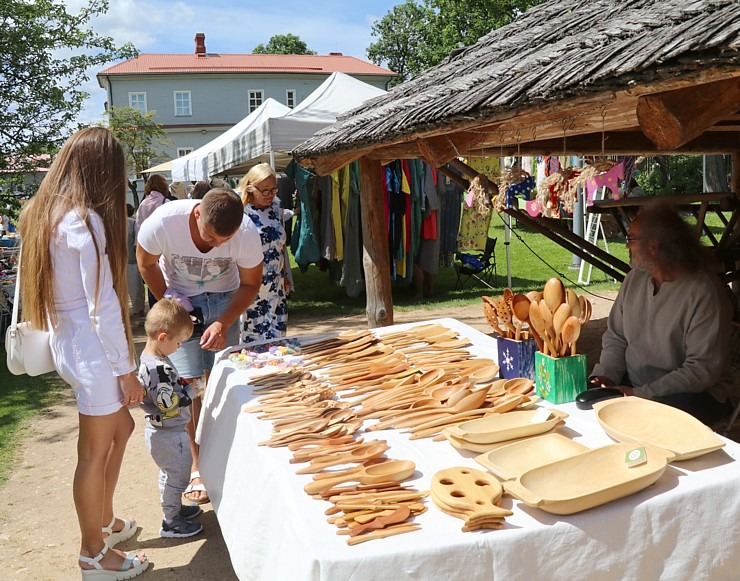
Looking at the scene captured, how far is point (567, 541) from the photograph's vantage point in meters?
1.52

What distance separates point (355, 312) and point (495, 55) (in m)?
5.29

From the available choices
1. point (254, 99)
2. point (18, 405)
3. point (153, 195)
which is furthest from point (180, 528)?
point (254, 99)

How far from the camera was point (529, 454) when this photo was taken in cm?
187

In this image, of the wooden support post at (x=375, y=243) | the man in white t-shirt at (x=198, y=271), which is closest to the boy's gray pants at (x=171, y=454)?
the man in white t-shirt at (x=198, y=271)

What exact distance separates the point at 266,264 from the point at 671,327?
8.63 feet

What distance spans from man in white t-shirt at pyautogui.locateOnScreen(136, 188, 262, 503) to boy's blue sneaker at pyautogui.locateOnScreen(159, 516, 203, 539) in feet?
1.04

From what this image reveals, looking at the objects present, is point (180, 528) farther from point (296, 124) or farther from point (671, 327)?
point (296, 124)

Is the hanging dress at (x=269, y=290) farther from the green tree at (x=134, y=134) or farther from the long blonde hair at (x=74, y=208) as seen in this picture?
the green tree at (x=134, y=134)

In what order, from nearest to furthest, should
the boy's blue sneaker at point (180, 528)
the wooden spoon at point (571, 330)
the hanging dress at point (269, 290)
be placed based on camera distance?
the wooden spoon at point (571, 330), the boy's blue sneaker at point (180, 528), the hanging dress at point (269, 290)

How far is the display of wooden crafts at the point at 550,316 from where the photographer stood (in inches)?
86.8

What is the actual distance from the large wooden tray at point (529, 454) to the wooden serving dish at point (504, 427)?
1.9 inches

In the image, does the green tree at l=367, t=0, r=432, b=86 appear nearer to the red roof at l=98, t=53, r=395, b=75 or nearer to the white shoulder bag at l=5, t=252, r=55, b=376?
the red roof at l=98, t=53, r=395, b=75

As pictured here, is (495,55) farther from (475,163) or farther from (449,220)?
(449,220)

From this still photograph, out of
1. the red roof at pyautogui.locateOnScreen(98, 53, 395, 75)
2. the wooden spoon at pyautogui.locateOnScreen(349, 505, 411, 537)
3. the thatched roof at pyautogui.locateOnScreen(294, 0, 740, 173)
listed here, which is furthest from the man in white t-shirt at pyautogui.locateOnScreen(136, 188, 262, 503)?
the red roof at pyautogui.locateOnScreen(98, 53, 395, 75)
